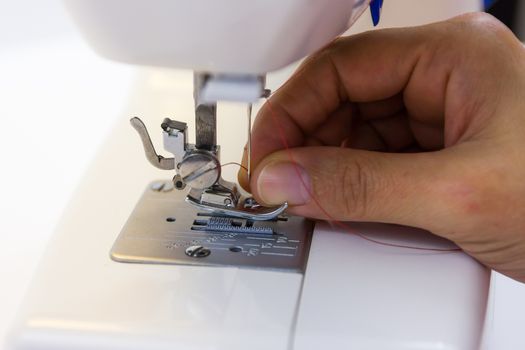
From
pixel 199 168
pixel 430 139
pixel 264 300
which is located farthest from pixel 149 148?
pixel 430 139

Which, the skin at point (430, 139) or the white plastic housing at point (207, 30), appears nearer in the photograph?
the white plastic housing at point (207, 30)

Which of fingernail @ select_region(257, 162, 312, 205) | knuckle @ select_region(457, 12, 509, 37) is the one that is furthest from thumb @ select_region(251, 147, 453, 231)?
knuckle @ select_region(457, 12, 509, 37)

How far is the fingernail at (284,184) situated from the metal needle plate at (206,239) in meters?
0.03

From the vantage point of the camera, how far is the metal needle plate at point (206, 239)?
69 cm

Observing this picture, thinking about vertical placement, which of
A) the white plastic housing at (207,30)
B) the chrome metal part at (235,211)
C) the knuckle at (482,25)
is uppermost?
the white plastic housing at (207,30)

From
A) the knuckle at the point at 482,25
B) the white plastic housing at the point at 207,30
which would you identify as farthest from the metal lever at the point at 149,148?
the knuckle at the point at 482,25

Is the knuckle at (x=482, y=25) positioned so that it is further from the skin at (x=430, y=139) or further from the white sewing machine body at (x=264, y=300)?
the white sewing machine body at (x=264, y=300)

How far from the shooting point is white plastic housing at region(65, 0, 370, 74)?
0.51 meters

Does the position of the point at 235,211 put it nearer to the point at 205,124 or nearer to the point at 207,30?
the point at 205,124

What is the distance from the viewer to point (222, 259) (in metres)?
0.69

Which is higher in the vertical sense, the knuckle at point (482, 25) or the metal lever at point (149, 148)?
the knuckle at point (482, 25)

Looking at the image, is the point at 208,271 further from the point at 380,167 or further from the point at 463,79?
the point at 463,79

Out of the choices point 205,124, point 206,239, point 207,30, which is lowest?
point 206,239

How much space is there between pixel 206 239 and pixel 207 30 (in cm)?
26
